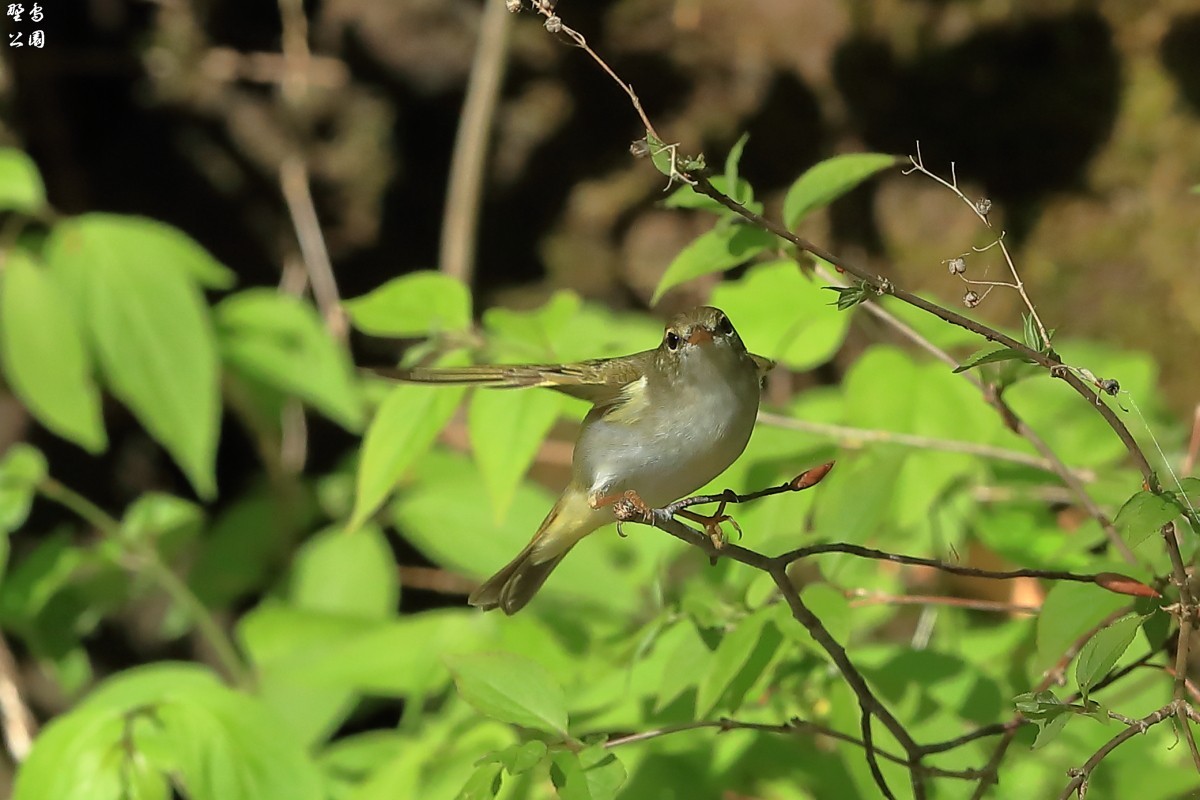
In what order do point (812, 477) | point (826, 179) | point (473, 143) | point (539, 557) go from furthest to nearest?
1. point (473, 143)
2. point (539, 557)
3. point (826, 179)
4. point (812, 477)

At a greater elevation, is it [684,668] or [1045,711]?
[1045,711]

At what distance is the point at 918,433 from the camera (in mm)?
1558

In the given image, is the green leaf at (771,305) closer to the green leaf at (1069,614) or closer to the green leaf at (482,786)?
the green leaf at (1069,614)

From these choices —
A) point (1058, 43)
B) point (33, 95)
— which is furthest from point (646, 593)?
point (33, 95)

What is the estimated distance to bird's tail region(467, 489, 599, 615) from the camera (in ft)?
3.50

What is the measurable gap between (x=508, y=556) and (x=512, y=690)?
103cm

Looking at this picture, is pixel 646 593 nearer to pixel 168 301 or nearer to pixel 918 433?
pixel 918 433

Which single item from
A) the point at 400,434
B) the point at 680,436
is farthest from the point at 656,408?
the point at 400,434

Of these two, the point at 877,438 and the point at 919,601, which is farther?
the point at 877,438

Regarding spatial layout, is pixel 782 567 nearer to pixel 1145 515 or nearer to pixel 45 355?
pixel 1145 515

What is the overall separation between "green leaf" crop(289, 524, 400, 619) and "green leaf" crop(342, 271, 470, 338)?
0.88 m

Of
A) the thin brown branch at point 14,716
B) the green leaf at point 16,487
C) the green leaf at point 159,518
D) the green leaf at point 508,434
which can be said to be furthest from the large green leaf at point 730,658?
the thin brown branch at point 14,716

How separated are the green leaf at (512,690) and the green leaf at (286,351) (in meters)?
1.30

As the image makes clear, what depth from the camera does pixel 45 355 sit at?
1.87 metres
